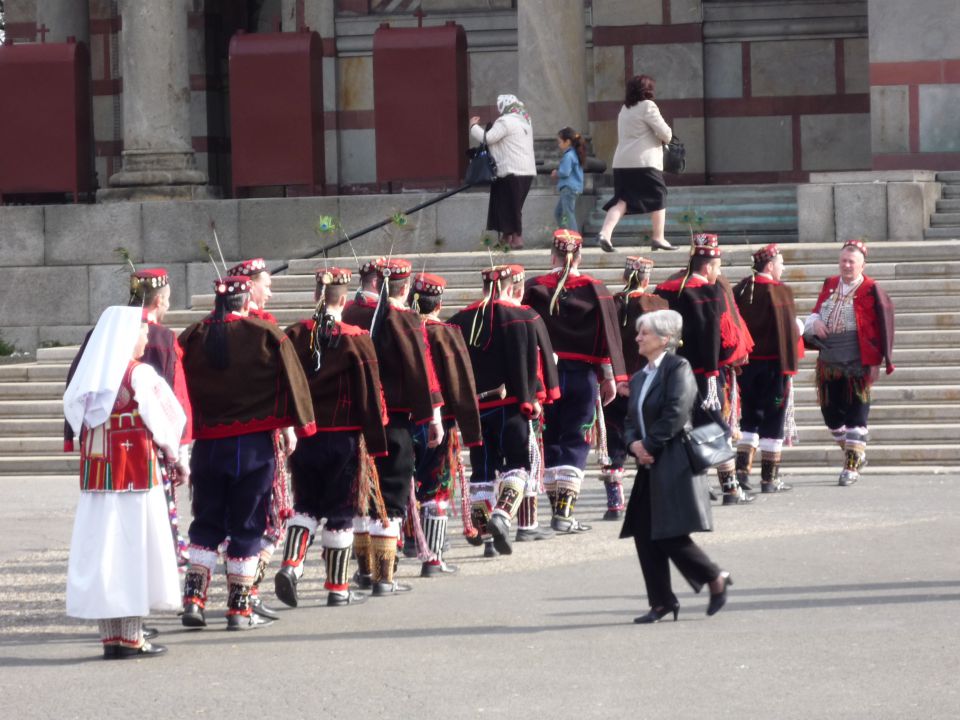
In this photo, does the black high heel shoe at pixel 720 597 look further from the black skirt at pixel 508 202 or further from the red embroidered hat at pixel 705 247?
Answer: the black skirt at pixel 508 202

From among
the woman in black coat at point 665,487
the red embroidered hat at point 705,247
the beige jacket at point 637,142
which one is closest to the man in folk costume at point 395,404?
the woman in black coat at point 665,487

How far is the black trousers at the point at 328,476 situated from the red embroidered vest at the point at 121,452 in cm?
137

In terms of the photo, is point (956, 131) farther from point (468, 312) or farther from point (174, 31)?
point (468, 312)

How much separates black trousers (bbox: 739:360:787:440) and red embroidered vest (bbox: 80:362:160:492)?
6.29 m

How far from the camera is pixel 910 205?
66.3 ft

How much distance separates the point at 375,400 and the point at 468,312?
2.20 m

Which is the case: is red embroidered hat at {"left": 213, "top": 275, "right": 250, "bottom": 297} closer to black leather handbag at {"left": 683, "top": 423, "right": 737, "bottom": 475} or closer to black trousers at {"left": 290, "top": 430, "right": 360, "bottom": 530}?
black trousers at {"left": 290, "top": 430, "right": 360, "bottom": 530}

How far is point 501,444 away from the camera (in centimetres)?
1199

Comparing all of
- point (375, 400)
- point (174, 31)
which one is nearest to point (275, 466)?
point (375, 400)

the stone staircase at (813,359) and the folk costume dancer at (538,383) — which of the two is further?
the stone staircase at (813,359)

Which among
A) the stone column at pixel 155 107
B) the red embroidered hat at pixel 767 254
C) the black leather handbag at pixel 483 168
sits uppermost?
the stone column at pixel 155 107

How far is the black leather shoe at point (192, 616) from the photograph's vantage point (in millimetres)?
9453

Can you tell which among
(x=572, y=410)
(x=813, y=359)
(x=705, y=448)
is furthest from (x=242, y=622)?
(x=813, y=359)

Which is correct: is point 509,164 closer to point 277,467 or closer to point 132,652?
point 277,467
